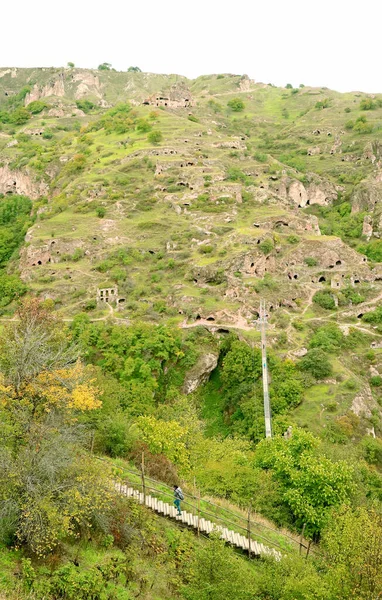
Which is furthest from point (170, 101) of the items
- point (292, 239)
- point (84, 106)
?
point (292, 239)

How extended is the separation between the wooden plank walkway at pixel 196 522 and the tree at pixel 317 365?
23.1 meters

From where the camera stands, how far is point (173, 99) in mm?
93562

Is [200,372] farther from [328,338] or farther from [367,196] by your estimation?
[367,196]

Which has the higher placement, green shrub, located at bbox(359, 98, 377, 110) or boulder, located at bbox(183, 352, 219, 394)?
green shrub, located at bbox(359, 98, 377, 110)

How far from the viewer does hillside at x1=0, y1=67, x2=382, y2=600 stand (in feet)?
77.4

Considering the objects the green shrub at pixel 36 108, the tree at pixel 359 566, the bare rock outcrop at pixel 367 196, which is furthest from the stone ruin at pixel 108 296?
the green shrub at pixel 36 108

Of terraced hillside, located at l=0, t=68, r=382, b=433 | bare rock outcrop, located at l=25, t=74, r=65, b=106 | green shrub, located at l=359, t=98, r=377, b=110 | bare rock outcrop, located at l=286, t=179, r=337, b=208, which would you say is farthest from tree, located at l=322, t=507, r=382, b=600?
bare rock outcrop, located at l=25, t=74, r=65, b=106

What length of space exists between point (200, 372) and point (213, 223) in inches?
852

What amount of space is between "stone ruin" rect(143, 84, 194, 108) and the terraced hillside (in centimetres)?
28

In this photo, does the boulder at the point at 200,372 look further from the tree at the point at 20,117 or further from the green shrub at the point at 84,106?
the green shrub at the point at 84,106

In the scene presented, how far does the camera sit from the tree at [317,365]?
37594 millimetres

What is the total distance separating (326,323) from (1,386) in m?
36.3

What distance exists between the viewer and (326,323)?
145 ft

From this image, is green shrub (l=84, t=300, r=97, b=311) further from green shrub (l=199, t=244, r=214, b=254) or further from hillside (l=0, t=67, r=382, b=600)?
green shrub (l=199, t=244, r=214, b=254)
